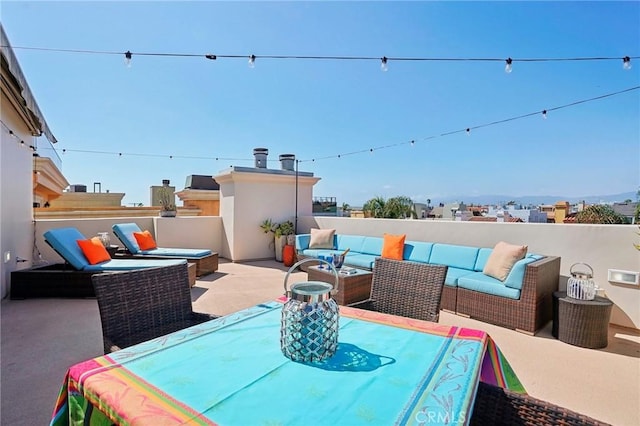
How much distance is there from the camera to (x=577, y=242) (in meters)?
3.92

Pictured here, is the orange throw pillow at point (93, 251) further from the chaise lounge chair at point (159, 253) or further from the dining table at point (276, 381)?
the dining table at point (276, 381)

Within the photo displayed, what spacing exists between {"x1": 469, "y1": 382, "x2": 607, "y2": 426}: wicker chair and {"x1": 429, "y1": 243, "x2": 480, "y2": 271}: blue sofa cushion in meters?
3.61

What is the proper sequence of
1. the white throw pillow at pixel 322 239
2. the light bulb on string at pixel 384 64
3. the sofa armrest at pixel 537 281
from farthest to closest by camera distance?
the white throw pillow at pixel 322 239 < the light bulb on string at pixel 384 64 < the sofa armrest at pixel 537 281

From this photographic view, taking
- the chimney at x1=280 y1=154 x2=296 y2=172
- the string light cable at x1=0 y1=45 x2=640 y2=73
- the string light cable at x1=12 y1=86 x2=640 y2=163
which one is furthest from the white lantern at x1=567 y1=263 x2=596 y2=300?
the chimney at x1=280 y1=154 x2=296 y2=172

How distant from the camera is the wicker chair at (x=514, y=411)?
0.98 metres

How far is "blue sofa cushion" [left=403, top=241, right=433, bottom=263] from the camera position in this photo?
5.01 metres

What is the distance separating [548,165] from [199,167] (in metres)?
12.7

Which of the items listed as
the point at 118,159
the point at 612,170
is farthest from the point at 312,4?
the point at 612,170

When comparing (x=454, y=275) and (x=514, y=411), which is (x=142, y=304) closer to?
(x=514, y=411)

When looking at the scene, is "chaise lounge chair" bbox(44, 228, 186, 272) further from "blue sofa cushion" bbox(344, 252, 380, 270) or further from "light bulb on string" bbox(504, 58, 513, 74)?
"light bulb on string" bbox(504, 58, 513, 74)

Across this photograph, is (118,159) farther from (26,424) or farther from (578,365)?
(578,365)

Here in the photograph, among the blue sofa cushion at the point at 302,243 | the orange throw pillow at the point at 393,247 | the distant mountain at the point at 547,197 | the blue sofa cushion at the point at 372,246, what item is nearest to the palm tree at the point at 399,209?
the blue sofa cushion at the point at 372,246

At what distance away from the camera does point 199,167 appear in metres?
10.8

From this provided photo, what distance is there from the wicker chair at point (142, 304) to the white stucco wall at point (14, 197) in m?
3.81
